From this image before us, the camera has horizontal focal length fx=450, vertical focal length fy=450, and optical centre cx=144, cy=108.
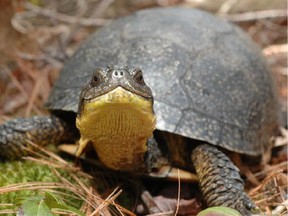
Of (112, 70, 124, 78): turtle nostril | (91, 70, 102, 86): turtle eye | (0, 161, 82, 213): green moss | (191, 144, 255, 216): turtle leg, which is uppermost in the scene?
(112, 70, 124, 78): turtle nostril

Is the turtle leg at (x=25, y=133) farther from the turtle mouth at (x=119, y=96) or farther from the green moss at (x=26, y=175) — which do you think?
the turtle mouth at (x=119, y=96)

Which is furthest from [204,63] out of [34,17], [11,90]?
[34,17]

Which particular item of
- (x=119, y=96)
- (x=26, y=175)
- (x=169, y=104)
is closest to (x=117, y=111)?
(x=119, y=96)

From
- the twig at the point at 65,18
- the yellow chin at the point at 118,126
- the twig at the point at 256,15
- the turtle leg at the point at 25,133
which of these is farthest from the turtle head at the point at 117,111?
the twig at the point at 256,15

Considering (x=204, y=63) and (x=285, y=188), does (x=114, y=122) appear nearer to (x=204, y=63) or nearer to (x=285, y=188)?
(x=204, y=63)

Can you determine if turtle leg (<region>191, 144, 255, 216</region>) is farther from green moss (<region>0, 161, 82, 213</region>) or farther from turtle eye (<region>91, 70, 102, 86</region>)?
turtle eye (<region>91, 70, 102, 86</region>)

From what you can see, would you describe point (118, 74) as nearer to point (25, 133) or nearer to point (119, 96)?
point (119, 96)

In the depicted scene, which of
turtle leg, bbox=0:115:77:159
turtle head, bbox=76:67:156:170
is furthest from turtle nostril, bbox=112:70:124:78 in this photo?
turtle leg, bbox=0:115:77:159
